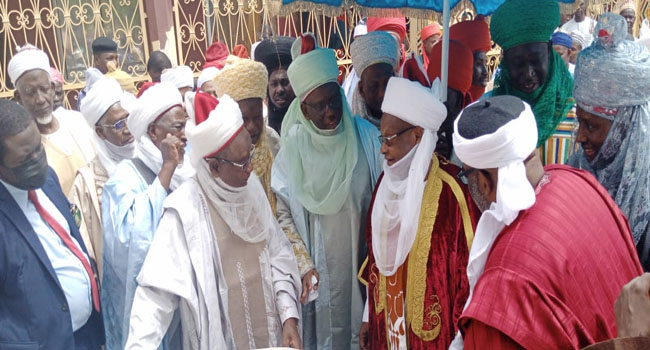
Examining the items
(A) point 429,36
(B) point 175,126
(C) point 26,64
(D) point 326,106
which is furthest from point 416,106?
(A) point 429,36

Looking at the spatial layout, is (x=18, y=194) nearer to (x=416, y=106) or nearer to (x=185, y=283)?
(x=185, y=283)

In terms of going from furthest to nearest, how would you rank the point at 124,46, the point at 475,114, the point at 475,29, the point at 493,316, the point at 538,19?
the point at 124,46, the point at 475,29, the point at 538,19, the point at 475,114, the point at 493,316

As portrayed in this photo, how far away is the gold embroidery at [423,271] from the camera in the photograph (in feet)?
8.96

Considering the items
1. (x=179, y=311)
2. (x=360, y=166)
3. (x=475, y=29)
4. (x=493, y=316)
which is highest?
(x=475, y=29)

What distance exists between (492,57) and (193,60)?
5625 mm

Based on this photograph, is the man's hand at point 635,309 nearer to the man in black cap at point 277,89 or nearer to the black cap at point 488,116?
the black cap at point 488,116

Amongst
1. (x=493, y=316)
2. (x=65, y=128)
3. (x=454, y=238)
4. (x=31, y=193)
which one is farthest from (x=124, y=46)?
(x=493, y=316)

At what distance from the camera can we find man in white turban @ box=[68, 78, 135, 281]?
3.50 metres

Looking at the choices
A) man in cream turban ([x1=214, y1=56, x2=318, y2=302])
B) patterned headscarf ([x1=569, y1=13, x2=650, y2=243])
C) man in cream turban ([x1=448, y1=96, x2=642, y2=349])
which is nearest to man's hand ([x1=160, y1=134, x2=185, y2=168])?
man in cream turban ([x1=214, y1=56, x2=318, y2=302])

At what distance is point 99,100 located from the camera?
148 inches

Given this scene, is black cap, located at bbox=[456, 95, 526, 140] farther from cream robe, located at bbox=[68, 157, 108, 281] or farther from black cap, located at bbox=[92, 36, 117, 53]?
black cap, located at bbox=[92, 36, 117, 53]

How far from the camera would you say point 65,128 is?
461cm

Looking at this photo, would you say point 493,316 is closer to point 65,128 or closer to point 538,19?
point 538,19

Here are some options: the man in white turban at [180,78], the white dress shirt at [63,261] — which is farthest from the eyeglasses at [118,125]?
the man in white turban at [180,78]
